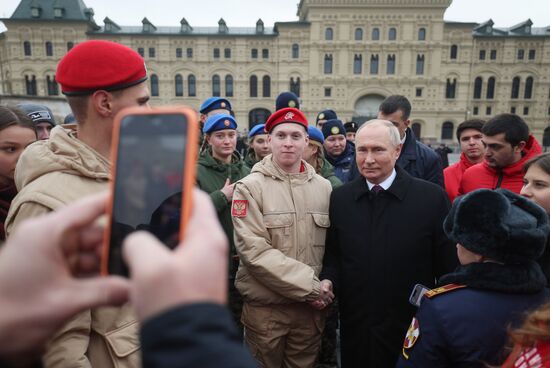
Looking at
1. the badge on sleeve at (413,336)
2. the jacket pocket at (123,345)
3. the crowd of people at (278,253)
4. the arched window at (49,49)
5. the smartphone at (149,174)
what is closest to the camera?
the crowd of people at (278,253)

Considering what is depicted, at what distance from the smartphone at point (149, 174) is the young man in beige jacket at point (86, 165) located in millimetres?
728

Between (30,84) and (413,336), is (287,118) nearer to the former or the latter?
(413,336)

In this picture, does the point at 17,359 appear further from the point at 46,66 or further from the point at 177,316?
the point at 46,66

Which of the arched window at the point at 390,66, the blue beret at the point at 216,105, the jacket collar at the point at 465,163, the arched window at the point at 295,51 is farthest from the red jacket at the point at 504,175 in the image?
the arched window at the point at 390,66

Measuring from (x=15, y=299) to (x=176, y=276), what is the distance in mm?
334

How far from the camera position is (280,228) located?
102 inches

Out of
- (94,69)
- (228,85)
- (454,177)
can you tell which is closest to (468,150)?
(454,177)

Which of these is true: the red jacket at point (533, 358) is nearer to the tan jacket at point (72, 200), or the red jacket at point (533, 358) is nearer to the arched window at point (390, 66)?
the tan jacket at point (72, 200)

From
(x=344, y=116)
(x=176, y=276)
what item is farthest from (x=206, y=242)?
(x=344, y=116)

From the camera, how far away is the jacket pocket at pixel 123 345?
1503 mm

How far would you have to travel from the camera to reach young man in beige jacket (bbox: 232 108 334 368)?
97.2 inches

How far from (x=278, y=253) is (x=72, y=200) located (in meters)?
1.41

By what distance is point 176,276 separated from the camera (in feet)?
2.00

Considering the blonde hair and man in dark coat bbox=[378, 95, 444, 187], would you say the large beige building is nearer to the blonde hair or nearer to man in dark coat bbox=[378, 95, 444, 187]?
man in dark coat bbox=[378, 95, 444, 187]
